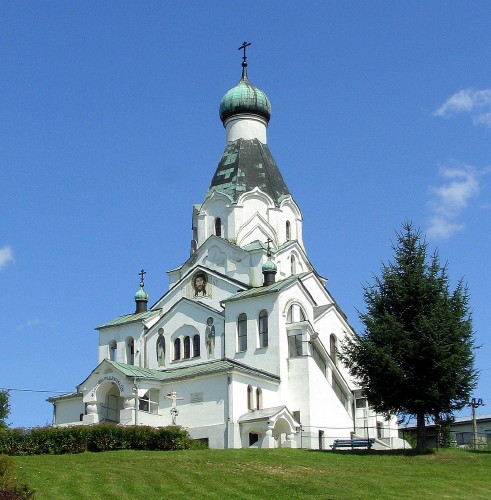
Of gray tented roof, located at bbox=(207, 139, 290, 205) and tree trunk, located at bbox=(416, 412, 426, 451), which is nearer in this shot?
tree trunk, located at bbox=(416, 412, 426, 451)

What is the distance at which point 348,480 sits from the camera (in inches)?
1032

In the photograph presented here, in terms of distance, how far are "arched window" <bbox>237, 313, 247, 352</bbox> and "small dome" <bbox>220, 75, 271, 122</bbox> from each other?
14520mm

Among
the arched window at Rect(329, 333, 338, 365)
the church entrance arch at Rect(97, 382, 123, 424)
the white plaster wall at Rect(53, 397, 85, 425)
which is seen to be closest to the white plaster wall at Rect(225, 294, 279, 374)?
the arched window at Rect(329, 333, 338, 365)

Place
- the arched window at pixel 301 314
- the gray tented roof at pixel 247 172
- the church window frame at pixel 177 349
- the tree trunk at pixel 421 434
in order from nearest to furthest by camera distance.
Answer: the tree trunk at pixel 421 434 → the arched window at pixel 301 314 → the church window frame at pixel 177 349 → the gray tented roof at pixel 247 172

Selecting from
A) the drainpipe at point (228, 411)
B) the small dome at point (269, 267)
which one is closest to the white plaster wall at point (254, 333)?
the small dome at point (269, 267)

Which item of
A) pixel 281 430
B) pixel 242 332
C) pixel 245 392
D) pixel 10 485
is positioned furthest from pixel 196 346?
pixel 10 485

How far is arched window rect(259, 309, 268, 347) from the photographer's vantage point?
140 ft

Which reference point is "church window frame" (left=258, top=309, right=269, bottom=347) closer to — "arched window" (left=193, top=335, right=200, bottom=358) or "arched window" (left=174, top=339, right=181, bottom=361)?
"arched window" (left=193, top=335, right=200, bottom=358)

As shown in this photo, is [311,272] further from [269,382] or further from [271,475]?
[271,475]

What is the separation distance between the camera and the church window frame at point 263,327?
42.6m

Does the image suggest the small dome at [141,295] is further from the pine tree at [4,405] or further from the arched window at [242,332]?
the pine tree at [4,405]

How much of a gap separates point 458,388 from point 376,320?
4183mm

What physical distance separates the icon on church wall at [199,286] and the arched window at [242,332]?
320cm

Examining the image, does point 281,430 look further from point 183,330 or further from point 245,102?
point 245,102
